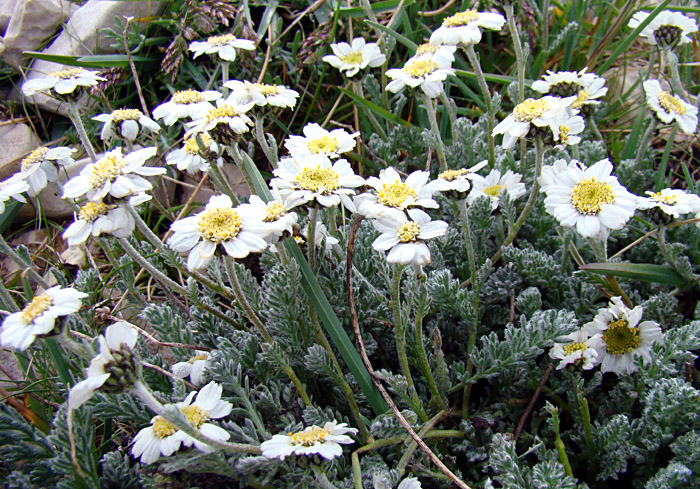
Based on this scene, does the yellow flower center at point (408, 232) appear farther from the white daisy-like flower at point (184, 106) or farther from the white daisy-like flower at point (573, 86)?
the white daisy-like flower at point (573, 86)

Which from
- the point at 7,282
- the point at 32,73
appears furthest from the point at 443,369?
the point at 32,73

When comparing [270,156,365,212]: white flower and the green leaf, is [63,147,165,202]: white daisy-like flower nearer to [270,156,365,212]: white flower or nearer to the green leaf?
[270,156,365,212]: white flower

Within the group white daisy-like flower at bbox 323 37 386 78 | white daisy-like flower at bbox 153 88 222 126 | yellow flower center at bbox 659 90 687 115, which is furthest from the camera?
white daisy-like flower at bbox 323 37 386 78

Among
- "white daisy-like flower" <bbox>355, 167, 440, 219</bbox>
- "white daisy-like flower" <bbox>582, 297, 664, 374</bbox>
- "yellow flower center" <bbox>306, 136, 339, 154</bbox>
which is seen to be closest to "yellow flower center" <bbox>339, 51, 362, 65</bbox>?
"yellow flower center" <bbox>306, 136, 339, 154</bbox>

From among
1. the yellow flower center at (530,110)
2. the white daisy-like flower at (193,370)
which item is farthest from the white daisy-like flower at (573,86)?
the white daisy-like flower at (193,370)

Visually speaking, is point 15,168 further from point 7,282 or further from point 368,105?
point 368,105

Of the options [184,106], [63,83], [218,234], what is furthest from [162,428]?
[63,83]
